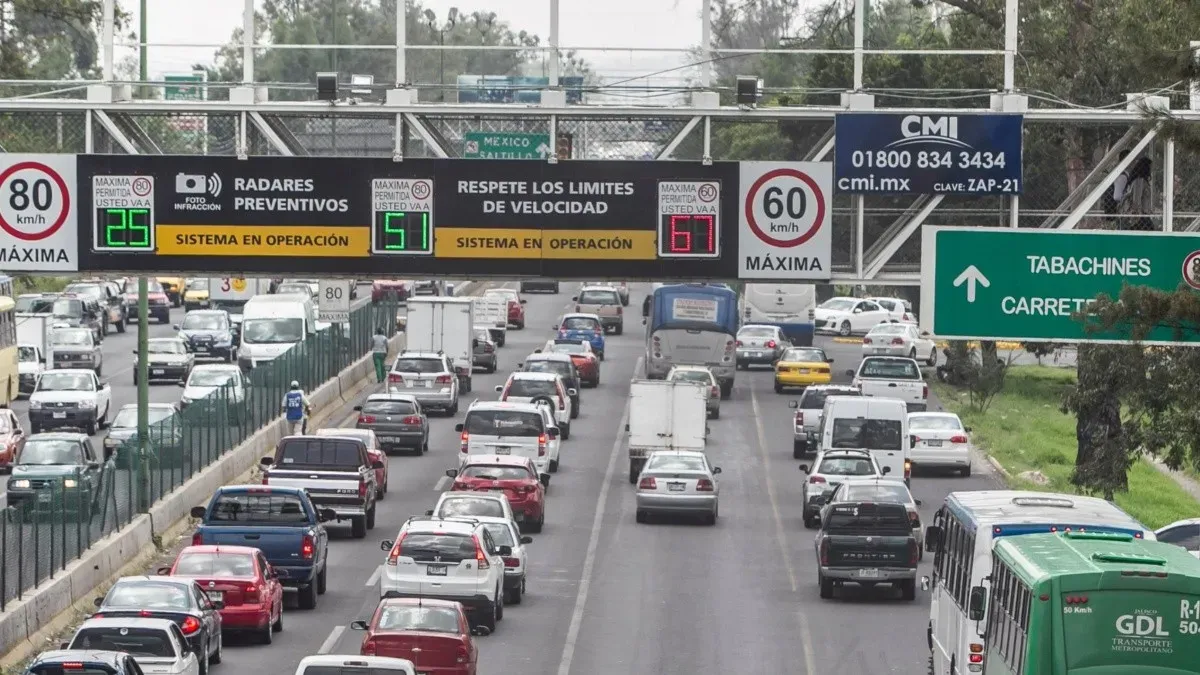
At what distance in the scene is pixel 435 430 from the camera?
57812mm

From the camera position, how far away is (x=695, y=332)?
65.8m

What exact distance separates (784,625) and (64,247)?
12548 mm

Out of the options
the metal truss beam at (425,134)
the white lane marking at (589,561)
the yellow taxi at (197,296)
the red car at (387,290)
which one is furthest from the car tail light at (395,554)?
the yellow taxi at (197,296)

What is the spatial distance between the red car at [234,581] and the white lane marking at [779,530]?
731cm

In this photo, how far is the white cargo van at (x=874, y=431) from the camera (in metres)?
46.4

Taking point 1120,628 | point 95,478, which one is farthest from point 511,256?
point 95,478

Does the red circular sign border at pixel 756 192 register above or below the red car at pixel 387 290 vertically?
above

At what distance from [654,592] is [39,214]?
13.5 m

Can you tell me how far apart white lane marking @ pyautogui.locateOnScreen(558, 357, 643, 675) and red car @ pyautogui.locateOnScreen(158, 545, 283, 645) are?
4065 millimetres

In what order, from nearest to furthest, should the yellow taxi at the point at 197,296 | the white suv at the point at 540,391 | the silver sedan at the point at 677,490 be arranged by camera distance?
the silver sedan at the point at 677,490, the white suv at the point at 540,391, the yellow taxi at the point at 197,296

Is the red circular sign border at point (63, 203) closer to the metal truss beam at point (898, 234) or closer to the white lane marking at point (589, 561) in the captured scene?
the white lane marking at point (589, 561)

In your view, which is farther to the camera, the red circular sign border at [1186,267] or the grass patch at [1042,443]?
the grass patch at [1042,443]

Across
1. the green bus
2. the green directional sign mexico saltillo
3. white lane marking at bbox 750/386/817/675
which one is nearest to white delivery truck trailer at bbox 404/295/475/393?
white lane marking at bbox 750/386/817/675

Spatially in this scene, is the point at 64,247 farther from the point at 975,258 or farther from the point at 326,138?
the point at 975,258
